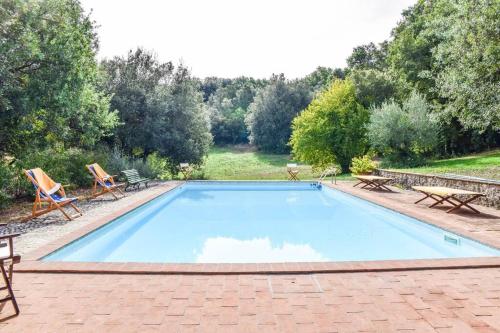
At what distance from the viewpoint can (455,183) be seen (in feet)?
32.8

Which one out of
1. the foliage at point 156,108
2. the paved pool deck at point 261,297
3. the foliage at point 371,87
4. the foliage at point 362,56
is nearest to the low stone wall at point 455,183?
the paved pool deck at point 261,297

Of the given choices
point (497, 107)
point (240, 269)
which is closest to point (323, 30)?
point (497, 107)

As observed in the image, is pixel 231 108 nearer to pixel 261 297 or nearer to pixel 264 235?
pixel 264 235

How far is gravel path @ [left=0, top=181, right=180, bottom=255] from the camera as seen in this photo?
5621mm

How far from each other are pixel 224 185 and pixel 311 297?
1158cm

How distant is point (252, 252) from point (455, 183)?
6961mm

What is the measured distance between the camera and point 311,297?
3.53 meters

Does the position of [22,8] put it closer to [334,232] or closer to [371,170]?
[334,232]

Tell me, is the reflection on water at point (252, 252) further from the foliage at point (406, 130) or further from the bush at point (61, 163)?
the foliage at point (406, 130)

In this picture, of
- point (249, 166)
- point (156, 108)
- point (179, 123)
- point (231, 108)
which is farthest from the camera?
point (231, 108)

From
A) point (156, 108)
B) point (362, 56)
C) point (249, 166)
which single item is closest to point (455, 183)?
point (156, 108)

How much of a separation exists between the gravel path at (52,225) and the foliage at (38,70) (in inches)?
101

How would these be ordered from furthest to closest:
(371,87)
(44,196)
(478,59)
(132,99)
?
(371,87)
(132,99)
(478,59)
(44,196)

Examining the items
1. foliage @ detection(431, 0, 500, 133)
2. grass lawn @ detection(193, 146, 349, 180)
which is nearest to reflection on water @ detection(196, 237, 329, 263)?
foliage @ detection(431, 0, 500, 133)
